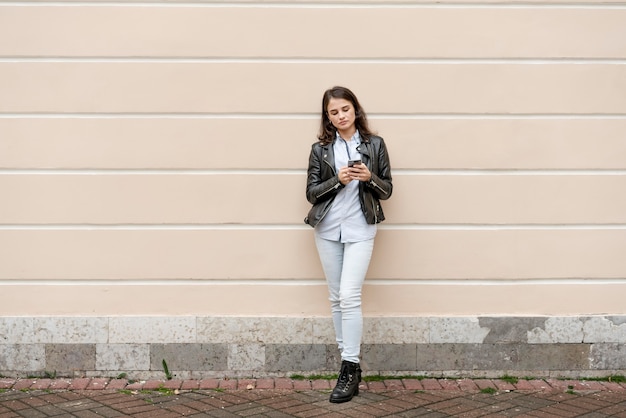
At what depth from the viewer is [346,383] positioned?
493 cm

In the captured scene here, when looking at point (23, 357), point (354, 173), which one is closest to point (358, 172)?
point (354, 173)

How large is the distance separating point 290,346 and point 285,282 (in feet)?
1.51

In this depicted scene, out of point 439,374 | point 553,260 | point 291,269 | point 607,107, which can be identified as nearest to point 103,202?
point 291,269

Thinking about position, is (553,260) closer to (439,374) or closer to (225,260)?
(439,374)

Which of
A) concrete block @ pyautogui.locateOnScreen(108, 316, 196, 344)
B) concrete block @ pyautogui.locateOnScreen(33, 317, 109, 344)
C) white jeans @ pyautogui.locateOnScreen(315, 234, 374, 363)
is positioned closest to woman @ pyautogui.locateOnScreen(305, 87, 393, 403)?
white jeans @ pyautogui.locateOnScreen(315, 234, 374, 363)

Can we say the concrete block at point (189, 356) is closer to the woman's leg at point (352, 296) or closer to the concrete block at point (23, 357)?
the concrete block at point (23, 357)

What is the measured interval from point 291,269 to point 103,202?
4.60 ft

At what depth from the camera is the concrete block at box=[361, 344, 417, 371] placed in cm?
543

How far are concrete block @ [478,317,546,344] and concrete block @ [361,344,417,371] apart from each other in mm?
546

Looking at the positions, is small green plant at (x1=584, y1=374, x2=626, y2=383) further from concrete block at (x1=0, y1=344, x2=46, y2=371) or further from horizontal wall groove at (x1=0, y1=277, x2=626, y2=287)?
concrete block at (x1=0, y1=344, x2=46, y2=371)

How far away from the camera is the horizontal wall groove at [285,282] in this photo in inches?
212

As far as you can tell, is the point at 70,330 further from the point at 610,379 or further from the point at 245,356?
the point at 610,379

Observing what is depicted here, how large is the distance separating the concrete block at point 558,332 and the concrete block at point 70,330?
3071 mm

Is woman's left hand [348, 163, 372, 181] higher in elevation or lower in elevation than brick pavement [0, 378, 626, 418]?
higher
